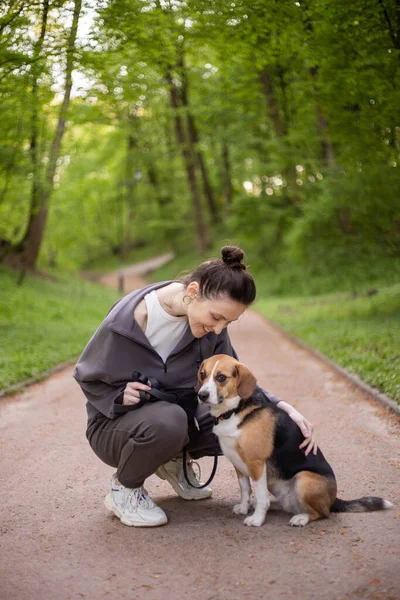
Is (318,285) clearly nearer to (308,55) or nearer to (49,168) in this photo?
(49,168)

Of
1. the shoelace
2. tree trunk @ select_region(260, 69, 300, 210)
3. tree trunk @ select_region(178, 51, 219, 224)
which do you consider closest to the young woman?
the shoelace

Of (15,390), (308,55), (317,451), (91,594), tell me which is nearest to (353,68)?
(308,55)

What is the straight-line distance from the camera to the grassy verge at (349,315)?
10.2 m

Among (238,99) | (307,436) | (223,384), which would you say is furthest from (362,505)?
(238,99)

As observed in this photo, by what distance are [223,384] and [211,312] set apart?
47 centimetres

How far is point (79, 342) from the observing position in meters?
14.8

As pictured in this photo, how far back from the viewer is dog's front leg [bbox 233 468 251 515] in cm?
450

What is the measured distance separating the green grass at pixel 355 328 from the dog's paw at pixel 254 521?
170 inches

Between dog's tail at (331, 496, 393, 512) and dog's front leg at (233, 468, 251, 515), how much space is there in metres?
0.58

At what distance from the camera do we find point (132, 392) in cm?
423

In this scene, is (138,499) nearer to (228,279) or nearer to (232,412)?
(232,412)

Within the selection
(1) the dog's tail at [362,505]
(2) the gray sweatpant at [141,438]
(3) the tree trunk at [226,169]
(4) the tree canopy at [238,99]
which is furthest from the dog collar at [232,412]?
(3) the tree trunk at [226,169]

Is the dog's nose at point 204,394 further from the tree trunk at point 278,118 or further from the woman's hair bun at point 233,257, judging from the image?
the tree trunk at point 278,118

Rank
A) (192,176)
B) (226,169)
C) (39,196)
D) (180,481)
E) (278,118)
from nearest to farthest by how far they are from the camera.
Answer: (180,481) < (39,196) < (278,118) < (192,176) < (226,169)
